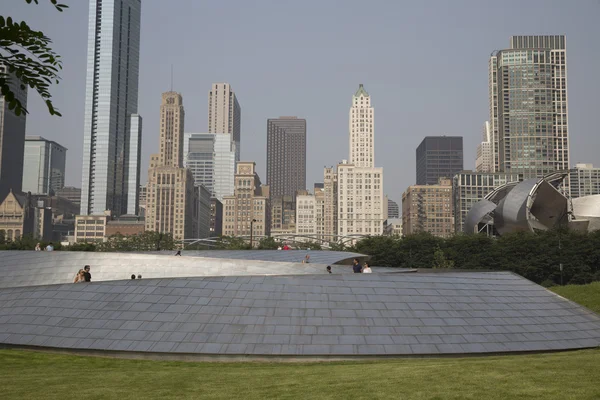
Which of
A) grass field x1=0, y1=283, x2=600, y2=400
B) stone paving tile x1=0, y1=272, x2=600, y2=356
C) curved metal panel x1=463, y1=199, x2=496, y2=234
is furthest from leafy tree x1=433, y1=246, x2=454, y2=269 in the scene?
grass field x1=0, y1=283, x2=600, y2=400

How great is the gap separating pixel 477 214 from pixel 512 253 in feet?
68.5

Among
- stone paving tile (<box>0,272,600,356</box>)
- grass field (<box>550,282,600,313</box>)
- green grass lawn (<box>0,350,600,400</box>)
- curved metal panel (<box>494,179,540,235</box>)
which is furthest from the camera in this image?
curved metal panel (<box>494,179,540,235</box>)

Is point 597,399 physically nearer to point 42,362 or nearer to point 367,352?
point 367,352

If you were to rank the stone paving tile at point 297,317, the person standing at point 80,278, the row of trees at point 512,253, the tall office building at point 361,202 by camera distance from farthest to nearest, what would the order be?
the tall office building at point 361,202
the row of trees at point 512,253
the person standing at point 80,278
the stone paving tile at point 297,317

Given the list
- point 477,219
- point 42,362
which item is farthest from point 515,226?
point 42,362

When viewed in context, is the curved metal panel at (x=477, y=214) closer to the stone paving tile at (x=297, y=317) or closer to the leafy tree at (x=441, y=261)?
the leafy tree at (x=441, y=261)

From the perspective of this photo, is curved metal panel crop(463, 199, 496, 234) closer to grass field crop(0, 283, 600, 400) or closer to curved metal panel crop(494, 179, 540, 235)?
curved metal panel crop(494, 179, 540, 235)

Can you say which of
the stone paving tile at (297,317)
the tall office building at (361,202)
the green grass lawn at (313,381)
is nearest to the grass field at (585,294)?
the stone paving tile at (297,317)

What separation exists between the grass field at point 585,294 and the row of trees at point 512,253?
81.2 ft

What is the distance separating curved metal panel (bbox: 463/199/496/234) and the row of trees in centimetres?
1162

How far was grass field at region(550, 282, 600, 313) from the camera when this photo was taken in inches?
1300

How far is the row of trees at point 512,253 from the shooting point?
204 ft

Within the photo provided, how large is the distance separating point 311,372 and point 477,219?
74839 mm

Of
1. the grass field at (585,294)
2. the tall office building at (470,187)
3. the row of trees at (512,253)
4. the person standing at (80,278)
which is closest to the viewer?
the person standing at (80,278)
